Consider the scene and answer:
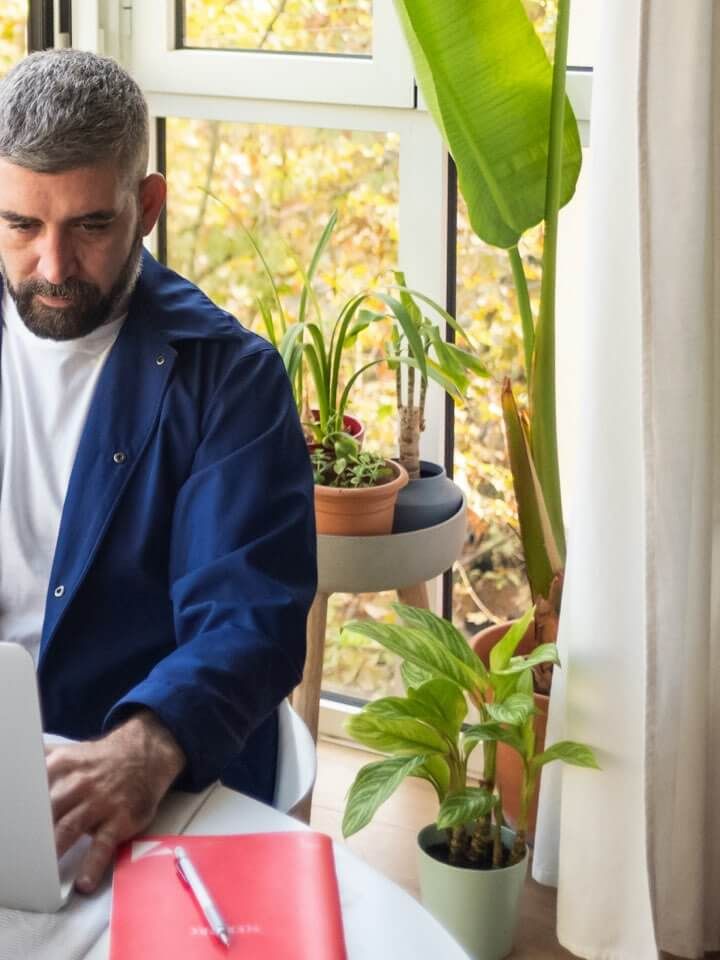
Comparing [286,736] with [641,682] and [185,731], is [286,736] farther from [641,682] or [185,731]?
[641,682]

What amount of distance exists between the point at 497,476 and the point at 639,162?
95 cm

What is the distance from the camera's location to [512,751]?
7.73 feet

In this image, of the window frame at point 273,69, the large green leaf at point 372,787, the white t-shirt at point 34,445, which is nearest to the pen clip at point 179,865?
the white t-shirt at point 34,445

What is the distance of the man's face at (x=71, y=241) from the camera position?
1.54 metres

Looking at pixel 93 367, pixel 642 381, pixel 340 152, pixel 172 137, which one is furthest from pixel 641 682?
pixel 172 137

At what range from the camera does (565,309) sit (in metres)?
2.43

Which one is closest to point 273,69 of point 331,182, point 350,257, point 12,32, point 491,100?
point 331,182

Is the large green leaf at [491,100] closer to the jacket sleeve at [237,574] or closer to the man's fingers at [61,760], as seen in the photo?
the jacket sleeve at [237,574]

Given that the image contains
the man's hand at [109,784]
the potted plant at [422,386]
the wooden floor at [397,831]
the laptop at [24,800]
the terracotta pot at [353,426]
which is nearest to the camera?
the laptop at [24,800]

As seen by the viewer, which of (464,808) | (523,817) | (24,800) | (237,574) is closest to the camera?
(24,800)

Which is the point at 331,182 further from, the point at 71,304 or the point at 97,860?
the point at 97,860

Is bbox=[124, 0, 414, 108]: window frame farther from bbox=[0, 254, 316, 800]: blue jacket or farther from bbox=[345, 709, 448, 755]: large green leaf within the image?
bbox=[345, 709, 448, 755]: large green leaf

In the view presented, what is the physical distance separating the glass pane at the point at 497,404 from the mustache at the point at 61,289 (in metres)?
1.02

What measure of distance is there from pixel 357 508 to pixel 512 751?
480 millimetres
